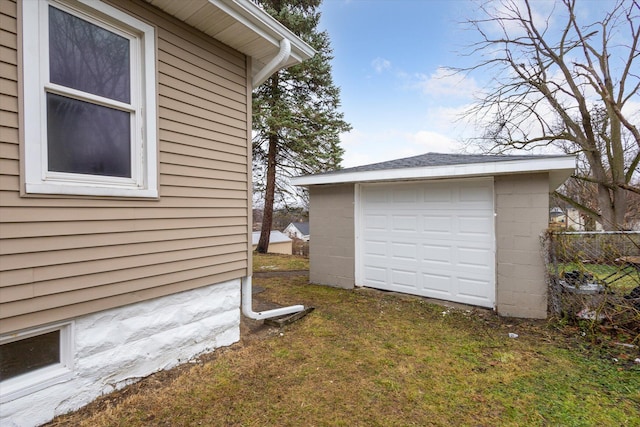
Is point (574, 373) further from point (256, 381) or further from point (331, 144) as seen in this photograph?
point (331, 144)

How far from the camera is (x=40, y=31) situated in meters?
2.07

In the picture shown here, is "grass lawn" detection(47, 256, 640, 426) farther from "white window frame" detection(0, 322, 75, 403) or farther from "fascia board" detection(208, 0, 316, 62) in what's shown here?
"fascia board" detection(208, 0, 316, 62)


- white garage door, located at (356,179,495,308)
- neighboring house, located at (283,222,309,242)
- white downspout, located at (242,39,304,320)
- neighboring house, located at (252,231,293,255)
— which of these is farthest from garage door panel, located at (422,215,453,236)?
neighboring house, located at (283,222,309,242)

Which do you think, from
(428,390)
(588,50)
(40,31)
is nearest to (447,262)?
(428,390)

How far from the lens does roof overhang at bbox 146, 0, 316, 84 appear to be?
2.79 m

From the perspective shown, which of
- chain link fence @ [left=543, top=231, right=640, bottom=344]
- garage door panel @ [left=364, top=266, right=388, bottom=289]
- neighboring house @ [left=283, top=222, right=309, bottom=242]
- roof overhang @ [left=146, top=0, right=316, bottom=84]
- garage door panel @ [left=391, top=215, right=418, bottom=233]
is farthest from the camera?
neighboring house @ [left=283, top=222, right=309, bottom=242]

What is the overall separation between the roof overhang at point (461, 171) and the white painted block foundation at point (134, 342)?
3250mm

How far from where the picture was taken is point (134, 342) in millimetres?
2658

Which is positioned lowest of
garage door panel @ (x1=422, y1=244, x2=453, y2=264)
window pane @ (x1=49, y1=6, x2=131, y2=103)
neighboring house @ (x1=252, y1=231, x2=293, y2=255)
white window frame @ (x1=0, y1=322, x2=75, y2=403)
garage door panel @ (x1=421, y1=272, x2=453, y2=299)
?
neighboring house @ (x1=252, y1=231, x2=293, y2=255)

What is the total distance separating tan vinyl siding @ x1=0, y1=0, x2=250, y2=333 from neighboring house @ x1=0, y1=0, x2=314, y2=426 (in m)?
0.01

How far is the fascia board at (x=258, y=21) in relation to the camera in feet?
9.41

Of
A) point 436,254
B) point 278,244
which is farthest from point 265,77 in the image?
point 278,244

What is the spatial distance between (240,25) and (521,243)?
15.6ft

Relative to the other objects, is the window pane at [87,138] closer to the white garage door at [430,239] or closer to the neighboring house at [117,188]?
the neighboring house at [117,188]
